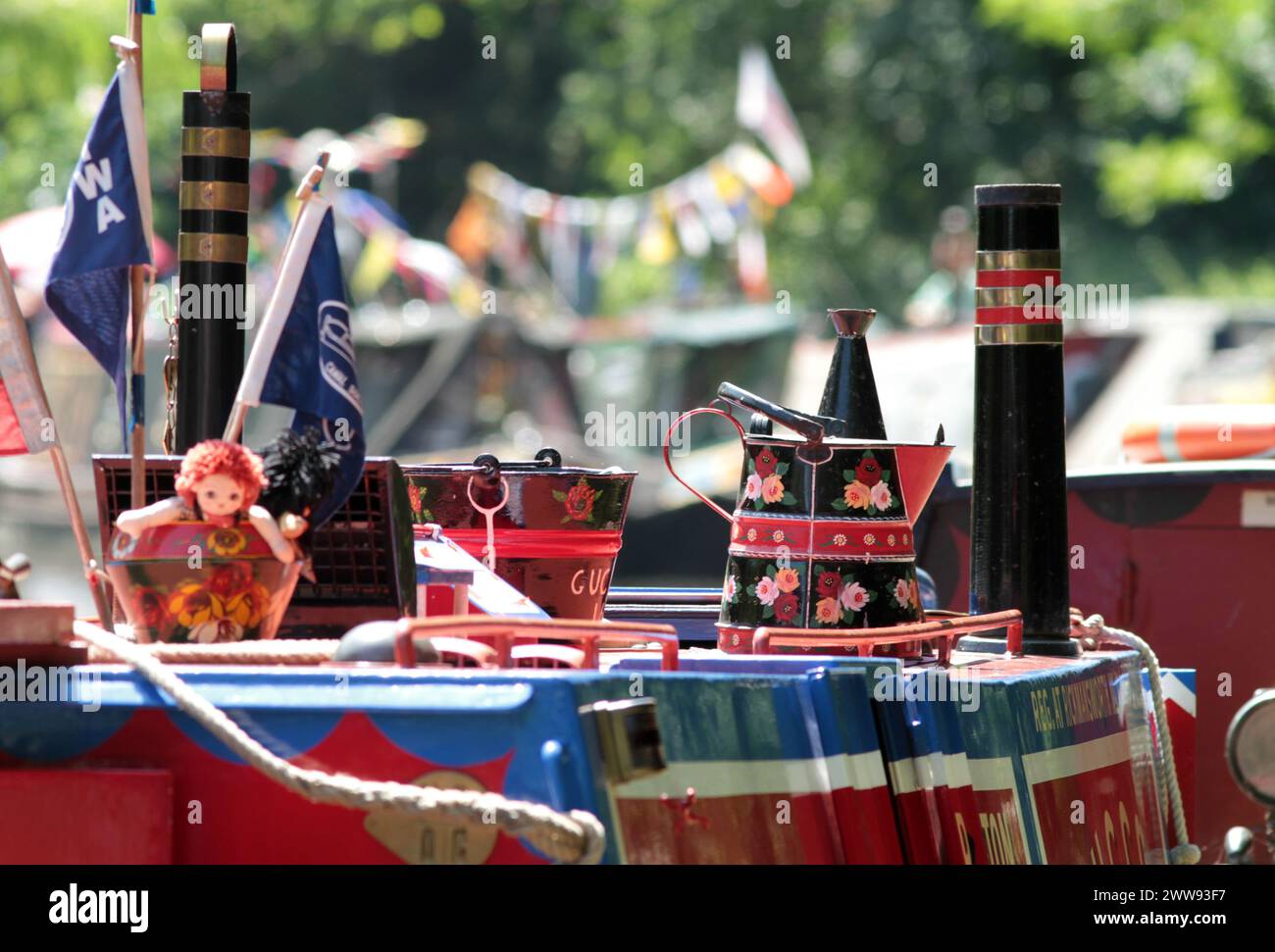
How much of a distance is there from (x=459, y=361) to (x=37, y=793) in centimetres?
2774

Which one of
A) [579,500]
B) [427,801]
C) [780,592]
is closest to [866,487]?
[780,592]

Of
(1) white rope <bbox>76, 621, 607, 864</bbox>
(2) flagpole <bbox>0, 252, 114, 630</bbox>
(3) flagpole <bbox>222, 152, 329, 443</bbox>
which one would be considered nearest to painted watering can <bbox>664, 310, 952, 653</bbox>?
(3) flagpole <bbox>222, 152, 329, 443</bbox>

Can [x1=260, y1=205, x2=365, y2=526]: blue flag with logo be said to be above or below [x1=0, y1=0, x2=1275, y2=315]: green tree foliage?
below

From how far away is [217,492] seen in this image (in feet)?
11.7

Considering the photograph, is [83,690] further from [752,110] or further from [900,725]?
[752,110]

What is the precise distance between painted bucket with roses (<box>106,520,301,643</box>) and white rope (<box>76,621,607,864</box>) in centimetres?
59

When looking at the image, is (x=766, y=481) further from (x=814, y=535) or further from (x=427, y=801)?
(x=427, y=801)

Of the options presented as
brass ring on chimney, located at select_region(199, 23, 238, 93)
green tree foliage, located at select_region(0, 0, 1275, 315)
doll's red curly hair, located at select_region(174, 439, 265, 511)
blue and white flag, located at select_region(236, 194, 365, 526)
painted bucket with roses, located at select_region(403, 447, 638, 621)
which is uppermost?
green tree foliage, located at select_region(0, 0, 1275, 315)

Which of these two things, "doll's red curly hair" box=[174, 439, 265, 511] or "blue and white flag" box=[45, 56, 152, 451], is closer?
"doll's red curly hair" box=[174, 439, 265, 511]

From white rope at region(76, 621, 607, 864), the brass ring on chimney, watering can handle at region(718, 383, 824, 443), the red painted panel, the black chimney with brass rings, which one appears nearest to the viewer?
white rope at region(76, 621, 607, 864)

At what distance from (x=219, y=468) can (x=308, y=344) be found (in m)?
0.49

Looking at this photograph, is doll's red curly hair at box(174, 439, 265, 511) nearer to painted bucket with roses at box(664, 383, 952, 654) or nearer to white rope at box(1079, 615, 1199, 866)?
painted bucket with roses at box(664, 383, 952, 654)

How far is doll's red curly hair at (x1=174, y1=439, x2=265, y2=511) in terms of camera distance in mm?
3578
